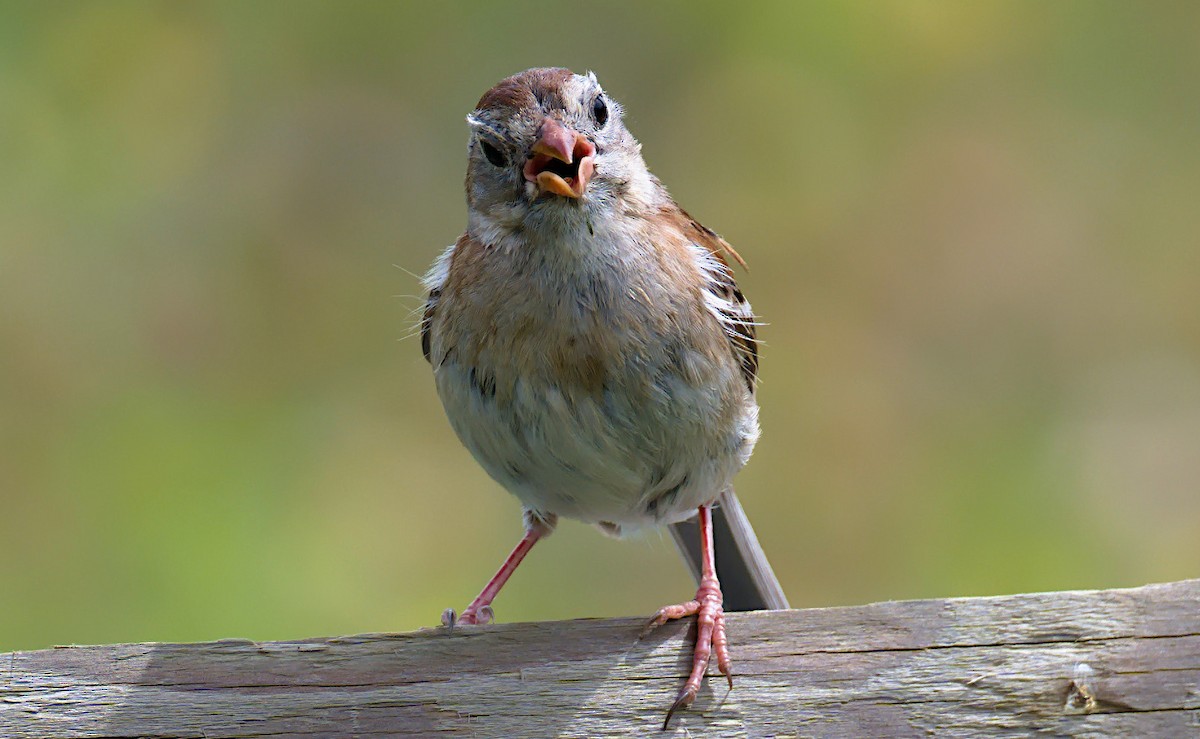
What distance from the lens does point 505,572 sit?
93.5 inches


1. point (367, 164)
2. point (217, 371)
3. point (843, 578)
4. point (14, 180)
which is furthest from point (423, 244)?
point (843, 578)

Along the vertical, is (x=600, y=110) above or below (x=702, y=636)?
above

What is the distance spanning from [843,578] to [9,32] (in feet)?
8.19

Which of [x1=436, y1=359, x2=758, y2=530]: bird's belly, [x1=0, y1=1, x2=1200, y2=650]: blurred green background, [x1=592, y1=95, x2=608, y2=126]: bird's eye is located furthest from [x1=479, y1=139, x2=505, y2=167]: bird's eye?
[x1=0, y1=1, x2=1200, y2=650]: blurred green background

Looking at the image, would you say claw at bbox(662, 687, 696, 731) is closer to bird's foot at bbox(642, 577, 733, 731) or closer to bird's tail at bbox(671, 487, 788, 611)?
bird's foot at bbox(642, 577, 733, 731)

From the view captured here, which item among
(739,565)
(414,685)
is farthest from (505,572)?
(414,685)

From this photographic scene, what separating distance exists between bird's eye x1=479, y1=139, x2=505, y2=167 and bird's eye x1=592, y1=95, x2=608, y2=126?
15 centimetres

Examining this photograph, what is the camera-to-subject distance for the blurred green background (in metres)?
3.23

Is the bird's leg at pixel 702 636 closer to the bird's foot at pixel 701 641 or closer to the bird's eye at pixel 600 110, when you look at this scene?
the bird's foot at pixel 701 641

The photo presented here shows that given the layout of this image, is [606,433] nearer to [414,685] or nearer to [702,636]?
[702,636]

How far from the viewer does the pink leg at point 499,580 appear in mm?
2307

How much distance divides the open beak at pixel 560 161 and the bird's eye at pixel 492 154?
69 millimetres

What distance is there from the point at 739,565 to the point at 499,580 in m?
0.41

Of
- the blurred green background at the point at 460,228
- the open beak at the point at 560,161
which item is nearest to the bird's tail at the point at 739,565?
the open beak at the point at 560,161
